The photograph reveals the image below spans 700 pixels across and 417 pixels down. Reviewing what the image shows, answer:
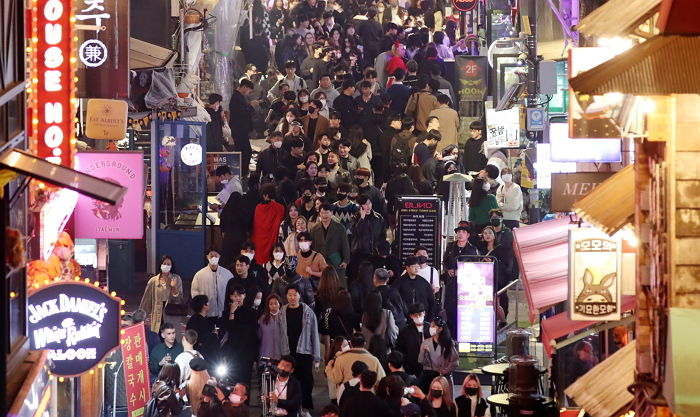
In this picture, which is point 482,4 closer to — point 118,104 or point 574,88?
point 118,104

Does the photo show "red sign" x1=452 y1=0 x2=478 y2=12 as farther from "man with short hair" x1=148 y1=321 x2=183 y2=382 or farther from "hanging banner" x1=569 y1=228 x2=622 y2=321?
"hanging banner" x1=569 y1=228 x2=622 y2=321

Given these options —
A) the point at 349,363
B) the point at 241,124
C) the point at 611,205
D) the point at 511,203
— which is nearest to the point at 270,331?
the point at 349,363

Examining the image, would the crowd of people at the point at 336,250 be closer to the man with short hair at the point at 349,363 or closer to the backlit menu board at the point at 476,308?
the man with short hair at the point at 349,363

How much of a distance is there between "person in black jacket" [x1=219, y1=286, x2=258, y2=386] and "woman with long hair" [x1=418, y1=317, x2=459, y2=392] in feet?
7.72

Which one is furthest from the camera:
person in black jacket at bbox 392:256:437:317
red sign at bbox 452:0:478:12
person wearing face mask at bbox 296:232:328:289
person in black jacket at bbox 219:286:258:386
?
red sign at bbox 452:0:478:12

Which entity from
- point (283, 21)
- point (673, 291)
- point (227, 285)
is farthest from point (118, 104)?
point (283, 21)

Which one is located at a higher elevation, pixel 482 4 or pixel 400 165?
pixel 482 4

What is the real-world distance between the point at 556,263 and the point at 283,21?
78.4 ft

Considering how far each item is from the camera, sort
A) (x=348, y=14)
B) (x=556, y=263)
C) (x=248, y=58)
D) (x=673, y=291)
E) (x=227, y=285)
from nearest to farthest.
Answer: (x=673, y=291), (x=556, y=263), (x=227, y=285), (x=248, y=58), (x=348, y=14)

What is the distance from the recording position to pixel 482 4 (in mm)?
46219

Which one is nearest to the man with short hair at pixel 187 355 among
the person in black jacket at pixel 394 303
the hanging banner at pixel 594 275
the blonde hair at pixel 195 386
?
the blonde hair at pixel 195 386

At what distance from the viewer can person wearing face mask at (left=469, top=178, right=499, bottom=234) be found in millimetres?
26375

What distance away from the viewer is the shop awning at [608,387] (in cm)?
1278

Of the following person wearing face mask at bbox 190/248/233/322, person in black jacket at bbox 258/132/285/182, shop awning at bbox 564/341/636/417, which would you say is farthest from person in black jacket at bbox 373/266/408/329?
shop awning at bbox 564/341/636/417
